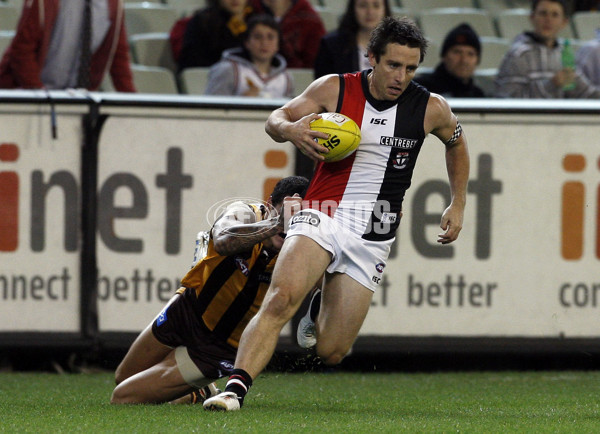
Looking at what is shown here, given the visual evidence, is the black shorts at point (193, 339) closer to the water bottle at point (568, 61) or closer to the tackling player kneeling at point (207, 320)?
the tackling player kneeling at point (207, 320)

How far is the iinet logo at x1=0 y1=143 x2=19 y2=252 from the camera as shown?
7688 millimetres

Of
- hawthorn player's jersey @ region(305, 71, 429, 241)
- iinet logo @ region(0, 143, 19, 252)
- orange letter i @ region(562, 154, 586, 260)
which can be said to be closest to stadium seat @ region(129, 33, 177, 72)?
iinet logo @ region(0, 143, 19, 252)

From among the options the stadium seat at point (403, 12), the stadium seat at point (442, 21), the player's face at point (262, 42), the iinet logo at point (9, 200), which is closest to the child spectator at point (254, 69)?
the player's face at point (262, 42)

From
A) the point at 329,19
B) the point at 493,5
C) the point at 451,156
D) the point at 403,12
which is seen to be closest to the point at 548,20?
the point at 403,12

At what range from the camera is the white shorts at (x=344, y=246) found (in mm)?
5617

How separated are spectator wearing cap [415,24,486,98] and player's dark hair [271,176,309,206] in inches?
123

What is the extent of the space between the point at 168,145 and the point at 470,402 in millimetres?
2880

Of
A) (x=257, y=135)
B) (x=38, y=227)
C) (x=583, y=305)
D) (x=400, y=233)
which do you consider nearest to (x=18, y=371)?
(x=38, y=227)

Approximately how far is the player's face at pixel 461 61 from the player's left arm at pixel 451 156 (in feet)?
9.60

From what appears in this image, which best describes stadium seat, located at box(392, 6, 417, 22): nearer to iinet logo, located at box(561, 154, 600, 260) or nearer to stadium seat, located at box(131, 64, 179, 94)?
stadium seat, located at box(131, 64, 179, 94)

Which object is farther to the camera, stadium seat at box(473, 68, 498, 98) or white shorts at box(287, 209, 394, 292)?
stadium seat at box(473, 68, 498, 98)

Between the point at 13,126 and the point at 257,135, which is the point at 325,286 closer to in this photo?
the point at 257,135

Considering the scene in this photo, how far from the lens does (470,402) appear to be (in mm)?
6551

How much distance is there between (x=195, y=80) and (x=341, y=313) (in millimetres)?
4043
